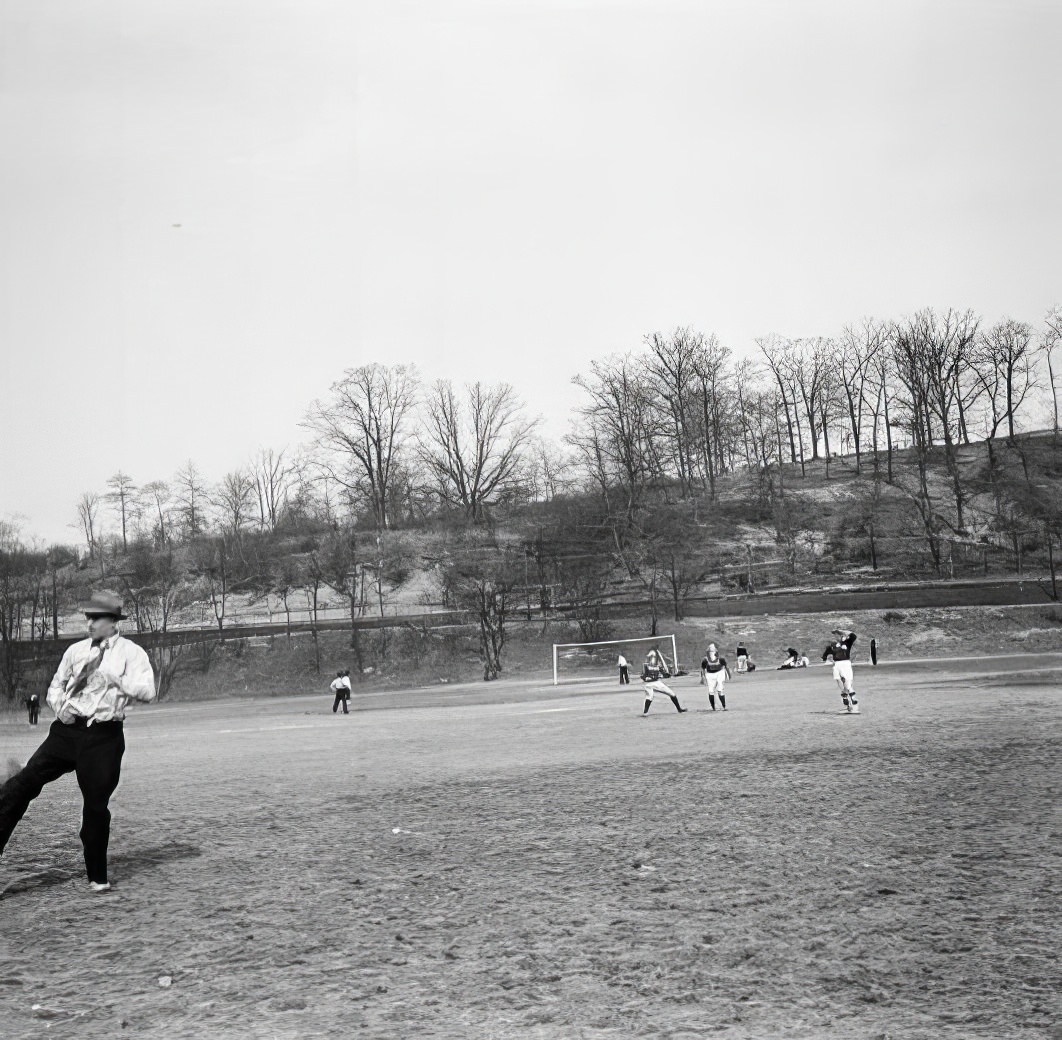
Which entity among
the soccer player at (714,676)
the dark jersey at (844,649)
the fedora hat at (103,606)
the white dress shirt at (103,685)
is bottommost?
the soccer player at (714,676)

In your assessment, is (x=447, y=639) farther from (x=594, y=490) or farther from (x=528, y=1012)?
(x=528, y=1012)

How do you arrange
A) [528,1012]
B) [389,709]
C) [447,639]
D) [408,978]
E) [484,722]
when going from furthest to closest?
[447,639]
[389,709]
[484,722]
[408,978]
[528,1012]

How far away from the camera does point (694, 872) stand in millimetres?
6953

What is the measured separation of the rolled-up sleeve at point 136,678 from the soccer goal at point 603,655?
140ft

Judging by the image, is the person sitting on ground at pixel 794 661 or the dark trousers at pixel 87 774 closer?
the dark trousers at pixel 87 774

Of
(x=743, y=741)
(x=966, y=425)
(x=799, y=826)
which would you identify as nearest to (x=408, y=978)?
(x=799, y=826)

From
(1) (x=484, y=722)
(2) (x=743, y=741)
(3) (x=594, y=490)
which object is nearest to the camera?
(2) (x=743, y=741)

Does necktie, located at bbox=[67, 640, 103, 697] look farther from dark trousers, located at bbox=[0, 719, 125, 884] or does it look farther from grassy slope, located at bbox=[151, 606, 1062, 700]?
grassy slope, located at bbox=[151, 606, 1062, 700]

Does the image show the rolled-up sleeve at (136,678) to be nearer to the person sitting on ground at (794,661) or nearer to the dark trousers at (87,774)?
the dark trousers at (87,774)

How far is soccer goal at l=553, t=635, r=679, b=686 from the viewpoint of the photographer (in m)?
50.1

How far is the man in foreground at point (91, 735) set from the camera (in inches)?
266

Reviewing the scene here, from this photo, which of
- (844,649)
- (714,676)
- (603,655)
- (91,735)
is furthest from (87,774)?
(603,655)

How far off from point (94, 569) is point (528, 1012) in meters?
98.0

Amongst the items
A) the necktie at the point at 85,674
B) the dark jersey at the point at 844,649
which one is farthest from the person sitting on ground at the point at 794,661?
the necktie at the point at 85,674
